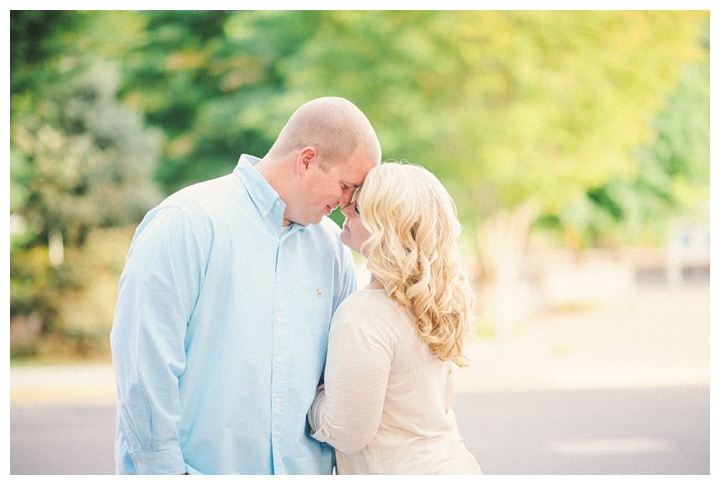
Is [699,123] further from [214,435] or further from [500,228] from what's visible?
[214,435]

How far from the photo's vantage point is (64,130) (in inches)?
453

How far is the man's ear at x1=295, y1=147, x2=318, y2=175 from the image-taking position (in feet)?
8.38

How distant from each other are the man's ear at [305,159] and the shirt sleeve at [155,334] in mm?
452

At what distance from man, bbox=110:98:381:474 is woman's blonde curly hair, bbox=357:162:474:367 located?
0.15m

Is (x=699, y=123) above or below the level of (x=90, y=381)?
above

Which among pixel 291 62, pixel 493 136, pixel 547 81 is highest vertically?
pixel 291 62

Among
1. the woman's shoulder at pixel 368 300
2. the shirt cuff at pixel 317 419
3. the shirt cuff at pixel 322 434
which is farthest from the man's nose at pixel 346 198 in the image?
the shirt cuff at pixel 322 434

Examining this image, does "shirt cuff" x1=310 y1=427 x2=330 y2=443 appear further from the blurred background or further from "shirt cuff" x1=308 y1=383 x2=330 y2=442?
the blurred background

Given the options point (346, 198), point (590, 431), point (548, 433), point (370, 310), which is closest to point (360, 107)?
point (548, 433)

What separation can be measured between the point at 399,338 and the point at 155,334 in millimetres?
779

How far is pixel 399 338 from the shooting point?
244 cm

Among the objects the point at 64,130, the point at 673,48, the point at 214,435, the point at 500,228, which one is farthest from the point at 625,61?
the point at 214,435
